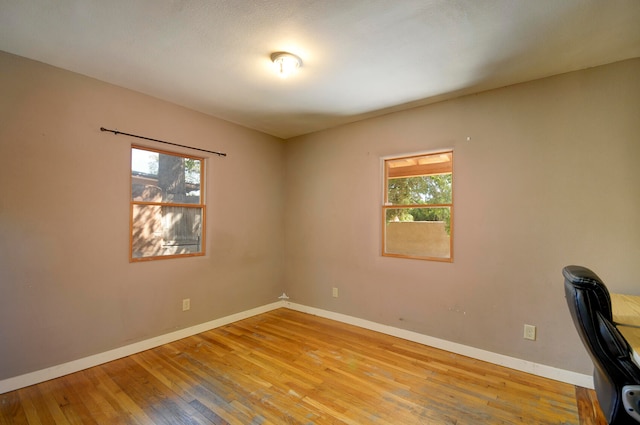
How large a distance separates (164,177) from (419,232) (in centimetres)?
295

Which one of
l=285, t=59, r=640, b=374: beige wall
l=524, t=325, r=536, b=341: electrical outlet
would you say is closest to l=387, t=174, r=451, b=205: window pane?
l=285, t=59, r=640, b=374: beige wall

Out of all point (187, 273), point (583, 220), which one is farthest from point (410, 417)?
point (187, 273)

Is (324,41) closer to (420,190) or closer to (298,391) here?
(420,190)

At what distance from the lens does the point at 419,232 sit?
3.27 metres

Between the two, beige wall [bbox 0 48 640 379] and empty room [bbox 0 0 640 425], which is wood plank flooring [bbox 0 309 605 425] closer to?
empty room [bbox 0 0 640 425]

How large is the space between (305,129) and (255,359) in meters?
2.98

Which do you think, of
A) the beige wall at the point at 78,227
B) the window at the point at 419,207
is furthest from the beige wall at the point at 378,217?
the window at the point at 419,207

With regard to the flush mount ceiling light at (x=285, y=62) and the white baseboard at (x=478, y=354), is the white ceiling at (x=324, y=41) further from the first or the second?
the white baseboard at (x=478, y=354)

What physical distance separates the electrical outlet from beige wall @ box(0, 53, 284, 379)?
331 cm

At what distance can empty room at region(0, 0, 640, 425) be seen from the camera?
189cm

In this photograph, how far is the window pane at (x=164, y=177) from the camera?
2965 millimetres

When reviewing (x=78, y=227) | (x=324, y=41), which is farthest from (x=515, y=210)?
(x=78, y=227)

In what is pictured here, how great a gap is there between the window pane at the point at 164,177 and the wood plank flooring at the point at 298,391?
1.61 meters

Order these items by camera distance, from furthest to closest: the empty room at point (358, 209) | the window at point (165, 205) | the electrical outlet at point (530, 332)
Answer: the window at point (165, 205)
the electrical outlet at point (530, 332)
the empty room at point (358, 209)
